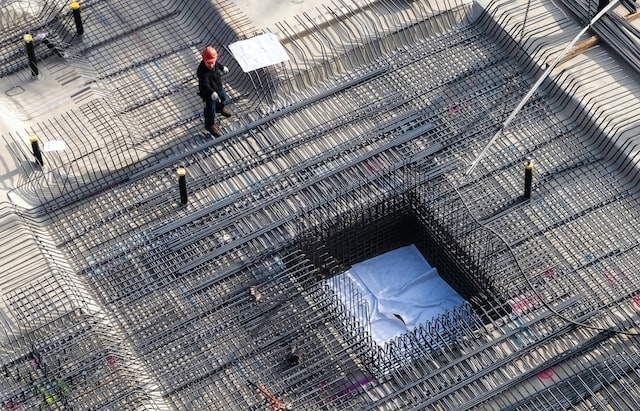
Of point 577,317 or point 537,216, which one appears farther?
point 537,216

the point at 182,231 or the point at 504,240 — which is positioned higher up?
the point at 504,240

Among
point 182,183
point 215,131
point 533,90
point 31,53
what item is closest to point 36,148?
point 31,53

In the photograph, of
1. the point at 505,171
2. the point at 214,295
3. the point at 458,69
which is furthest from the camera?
the point at 458,69

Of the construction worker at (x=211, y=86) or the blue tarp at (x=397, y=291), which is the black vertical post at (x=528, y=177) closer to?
the blue tarp at (x=397, y=291)

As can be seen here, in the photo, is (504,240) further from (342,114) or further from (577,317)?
(342,114)

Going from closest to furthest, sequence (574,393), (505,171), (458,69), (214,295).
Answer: (574,393) → (214,295) → (505,171) → (458,69)

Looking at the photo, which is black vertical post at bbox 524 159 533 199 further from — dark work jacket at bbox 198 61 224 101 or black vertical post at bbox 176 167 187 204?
black vertical post at bbox 176 167 187 204

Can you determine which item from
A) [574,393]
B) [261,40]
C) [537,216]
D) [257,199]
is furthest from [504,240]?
[261,40]
